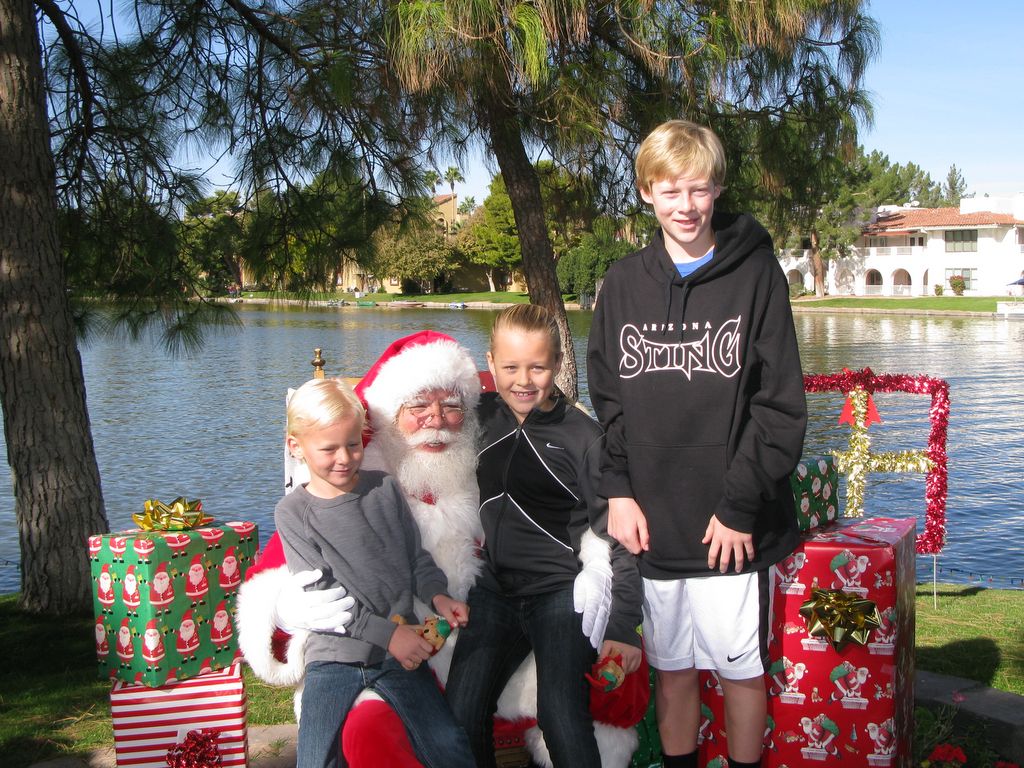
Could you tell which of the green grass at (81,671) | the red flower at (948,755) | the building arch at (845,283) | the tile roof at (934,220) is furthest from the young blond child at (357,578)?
the building arch at (845,283)

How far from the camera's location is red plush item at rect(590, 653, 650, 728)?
259cm

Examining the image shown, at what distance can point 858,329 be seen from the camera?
105ft

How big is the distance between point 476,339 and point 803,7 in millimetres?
21744

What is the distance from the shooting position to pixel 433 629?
254 centimetres

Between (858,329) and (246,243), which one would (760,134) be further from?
(858,329)

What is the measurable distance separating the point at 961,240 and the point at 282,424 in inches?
1735

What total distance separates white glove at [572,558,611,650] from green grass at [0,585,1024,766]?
1509 millimetres

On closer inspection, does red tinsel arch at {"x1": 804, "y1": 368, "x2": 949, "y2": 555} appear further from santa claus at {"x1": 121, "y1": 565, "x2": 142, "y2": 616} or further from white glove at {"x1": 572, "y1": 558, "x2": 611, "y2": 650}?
santa claus at {"x1": 121, "y1": 565, "x2": 142, "y2": 616}

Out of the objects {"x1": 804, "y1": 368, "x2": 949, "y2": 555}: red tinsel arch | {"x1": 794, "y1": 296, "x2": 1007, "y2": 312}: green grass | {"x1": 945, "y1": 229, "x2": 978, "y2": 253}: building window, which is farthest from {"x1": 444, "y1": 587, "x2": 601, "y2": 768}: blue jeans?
{"x1": 945, "y1": 229, "x2": 978, "y2": 253}: building window

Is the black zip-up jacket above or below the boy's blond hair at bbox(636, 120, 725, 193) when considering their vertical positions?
below

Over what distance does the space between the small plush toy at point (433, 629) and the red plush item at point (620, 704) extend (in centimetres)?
44

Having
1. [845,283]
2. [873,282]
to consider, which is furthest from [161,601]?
[873,282]

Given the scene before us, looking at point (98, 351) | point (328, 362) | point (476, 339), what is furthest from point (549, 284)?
point (98, 351)

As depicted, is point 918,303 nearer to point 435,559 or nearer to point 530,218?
point 530,218
